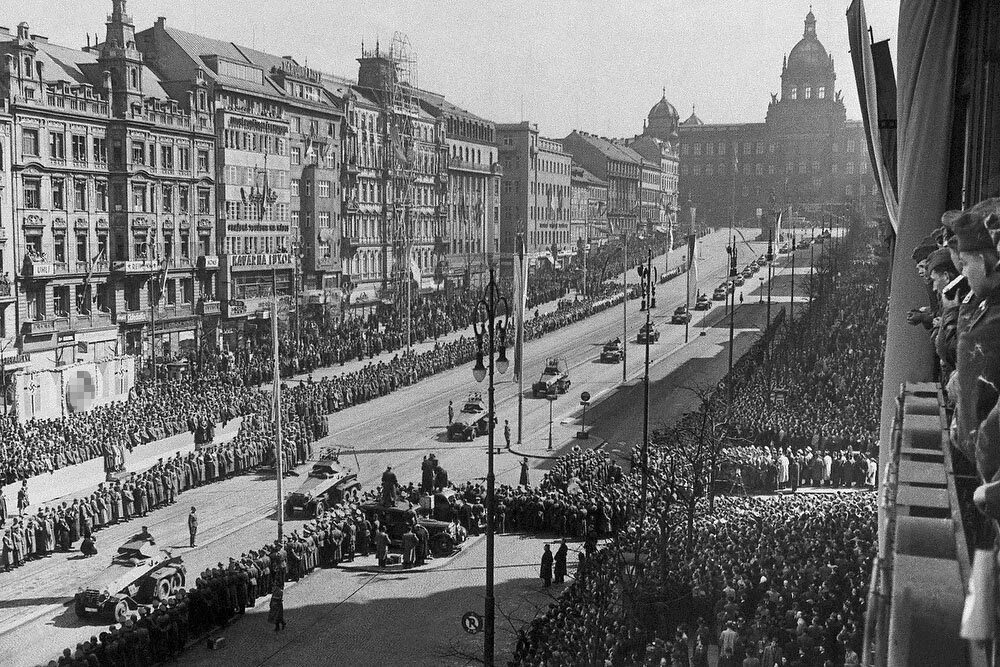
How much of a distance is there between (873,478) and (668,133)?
171980mm

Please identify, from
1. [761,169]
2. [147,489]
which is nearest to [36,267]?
[147,489]

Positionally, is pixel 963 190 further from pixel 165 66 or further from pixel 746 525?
pixel 165 66

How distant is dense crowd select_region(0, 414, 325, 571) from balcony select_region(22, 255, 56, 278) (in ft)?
52.9

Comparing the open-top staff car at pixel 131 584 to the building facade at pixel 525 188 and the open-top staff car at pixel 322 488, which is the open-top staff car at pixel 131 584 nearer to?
the open-top staff car at pixel 322 488

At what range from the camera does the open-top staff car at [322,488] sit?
1326 inches

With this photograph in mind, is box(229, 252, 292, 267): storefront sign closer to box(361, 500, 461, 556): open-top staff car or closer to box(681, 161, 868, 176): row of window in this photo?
box(361, 500, 461, 556): open-top staff car

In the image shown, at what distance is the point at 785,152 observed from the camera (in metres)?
183

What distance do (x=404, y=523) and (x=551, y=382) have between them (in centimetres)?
2664

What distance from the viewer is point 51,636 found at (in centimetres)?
2336

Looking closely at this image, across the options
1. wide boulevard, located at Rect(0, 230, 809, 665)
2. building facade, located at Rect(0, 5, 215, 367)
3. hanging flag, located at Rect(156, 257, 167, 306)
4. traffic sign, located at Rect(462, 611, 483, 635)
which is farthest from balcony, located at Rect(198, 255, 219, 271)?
traffic sign, located at Rect(462, 611, 483, 635)

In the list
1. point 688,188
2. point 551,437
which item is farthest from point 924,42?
point 688,188

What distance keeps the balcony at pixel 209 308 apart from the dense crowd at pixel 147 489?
2185 centimetres

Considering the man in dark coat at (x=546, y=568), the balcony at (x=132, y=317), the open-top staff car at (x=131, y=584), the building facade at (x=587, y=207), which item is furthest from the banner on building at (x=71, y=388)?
the building facade at (x=587, y=207)

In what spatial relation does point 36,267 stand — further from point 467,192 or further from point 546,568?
point 467,192
